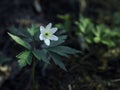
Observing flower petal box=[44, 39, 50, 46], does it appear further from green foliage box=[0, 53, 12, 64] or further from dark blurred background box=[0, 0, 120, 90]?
green foliage box=[0, 53, 12, 64]

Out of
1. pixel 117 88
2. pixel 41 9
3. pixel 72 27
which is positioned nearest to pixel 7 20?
pixel 41 9

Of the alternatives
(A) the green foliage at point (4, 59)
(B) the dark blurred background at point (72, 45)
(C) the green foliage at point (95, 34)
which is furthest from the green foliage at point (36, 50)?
(C) the green foliage at point (95, 34)

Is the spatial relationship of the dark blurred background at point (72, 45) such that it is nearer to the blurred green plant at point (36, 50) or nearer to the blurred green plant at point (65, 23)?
the blurred green plant at point (65, 23)

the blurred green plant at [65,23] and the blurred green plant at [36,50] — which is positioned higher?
the blurred green plant at [65,23]

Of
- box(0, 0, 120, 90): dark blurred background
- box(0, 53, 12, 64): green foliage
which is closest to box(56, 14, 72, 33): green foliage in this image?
box(0, 0, 120, 90): dark blurred background

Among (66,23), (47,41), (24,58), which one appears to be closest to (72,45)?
(66,23)

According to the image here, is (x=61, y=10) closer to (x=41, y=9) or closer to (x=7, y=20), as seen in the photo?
(x=41, y=9)

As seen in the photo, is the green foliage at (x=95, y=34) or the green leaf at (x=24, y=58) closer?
the green leaf at (x=24, y=58)

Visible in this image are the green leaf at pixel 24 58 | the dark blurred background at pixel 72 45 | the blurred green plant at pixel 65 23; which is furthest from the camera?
the blurred green plant at pixel 65 23
